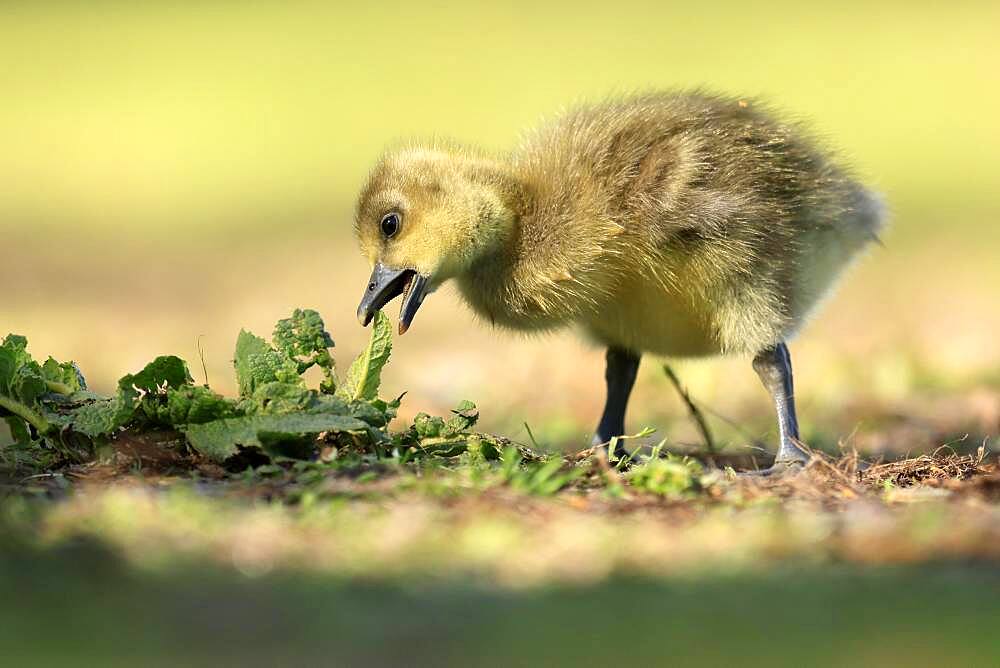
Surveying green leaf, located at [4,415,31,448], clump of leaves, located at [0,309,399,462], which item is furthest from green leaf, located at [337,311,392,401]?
green leaf, located at [4,415,31,448]

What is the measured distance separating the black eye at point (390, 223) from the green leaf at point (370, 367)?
0.32 m

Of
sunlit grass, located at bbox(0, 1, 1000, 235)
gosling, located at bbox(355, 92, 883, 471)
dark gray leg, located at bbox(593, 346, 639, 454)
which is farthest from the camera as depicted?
sunlit grass, located at bbox(0, 1, 1000, 235)

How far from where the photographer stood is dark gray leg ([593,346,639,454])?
16.9ft

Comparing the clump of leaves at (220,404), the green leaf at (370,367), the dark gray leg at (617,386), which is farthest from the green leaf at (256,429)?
the dark gray leg at (617,386)

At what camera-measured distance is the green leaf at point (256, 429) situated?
4020 millimetres

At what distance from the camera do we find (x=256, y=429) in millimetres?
4043

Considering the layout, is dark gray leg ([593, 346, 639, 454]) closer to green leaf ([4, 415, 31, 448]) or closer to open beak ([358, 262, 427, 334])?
open beak ([358, 262, 427, 334])

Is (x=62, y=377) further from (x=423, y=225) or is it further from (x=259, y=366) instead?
(x=423, y=225)

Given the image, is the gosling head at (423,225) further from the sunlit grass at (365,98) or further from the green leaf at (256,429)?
the sunlit grass at (365,98)

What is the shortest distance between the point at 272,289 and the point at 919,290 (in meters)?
4.75

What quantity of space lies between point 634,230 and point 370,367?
0.94 metres

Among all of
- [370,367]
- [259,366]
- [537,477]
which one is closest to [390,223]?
[370,367]

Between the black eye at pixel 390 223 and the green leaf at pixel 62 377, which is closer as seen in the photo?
the green leaf at pixel 62 377

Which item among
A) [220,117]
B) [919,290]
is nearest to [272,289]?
[919,290]
